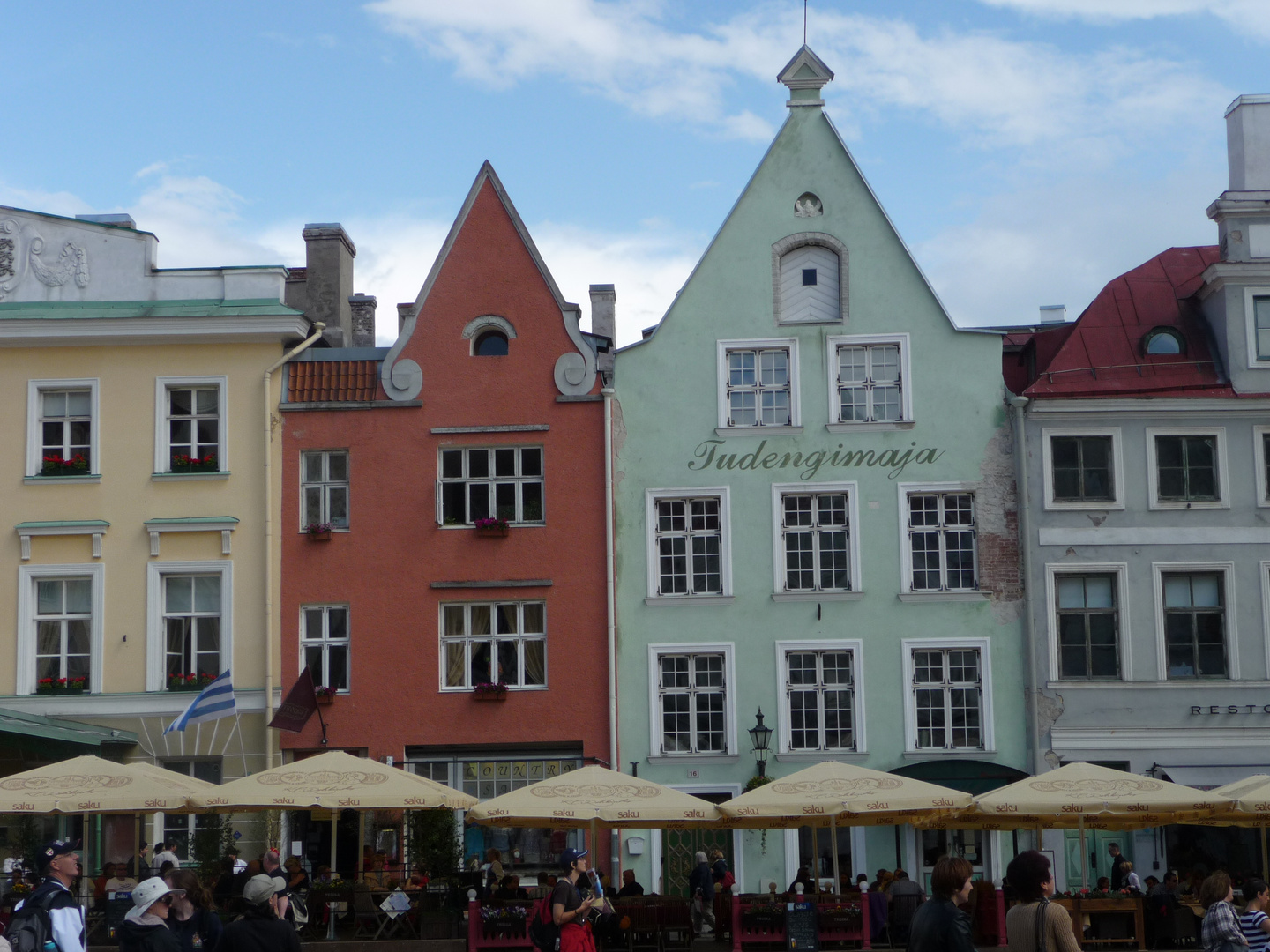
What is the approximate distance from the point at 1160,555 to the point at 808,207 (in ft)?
30.6

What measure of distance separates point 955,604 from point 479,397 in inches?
384

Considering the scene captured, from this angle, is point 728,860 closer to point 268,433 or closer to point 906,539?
point 906,539

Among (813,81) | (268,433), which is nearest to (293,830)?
(268,433)

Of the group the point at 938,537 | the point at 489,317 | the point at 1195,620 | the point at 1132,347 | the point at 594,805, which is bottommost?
the point at 594,805

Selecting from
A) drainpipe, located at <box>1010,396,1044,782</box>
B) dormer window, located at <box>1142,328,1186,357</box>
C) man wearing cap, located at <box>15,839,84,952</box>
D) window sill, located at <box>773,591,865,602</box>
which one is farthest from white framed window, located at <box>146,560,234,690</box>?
man wearing cap, located at <box>15,839,84,952</box>

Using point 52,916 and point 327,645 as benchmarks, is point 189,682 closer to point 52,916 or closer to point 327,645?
point 327,645

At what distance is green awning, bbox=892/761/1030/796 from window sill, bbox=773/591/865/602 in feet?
10.6

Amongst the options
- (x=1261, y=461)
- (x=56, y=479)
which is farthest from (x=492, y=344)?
(x=1261, y=461)

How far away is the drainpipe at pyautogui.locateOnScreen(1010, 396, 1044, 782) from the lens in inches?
1158

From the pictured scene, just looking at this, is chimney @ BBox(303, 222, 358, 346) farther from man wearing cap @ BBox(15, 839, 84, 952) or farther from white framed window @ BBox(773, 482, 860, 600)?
man wearing cap @ BBox(15, 839, 84, 952)

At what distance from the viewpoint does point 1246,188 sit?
1249 inches

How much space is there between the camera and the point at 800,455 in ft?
100

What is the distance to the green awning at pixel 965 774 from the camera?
29.2 meters

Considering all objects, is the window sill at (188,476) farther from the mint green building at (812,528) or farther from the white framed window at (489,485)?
the mint green building at (812,528)
